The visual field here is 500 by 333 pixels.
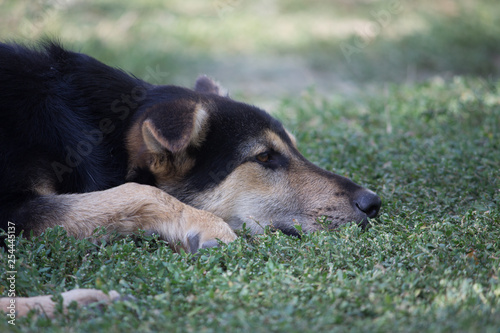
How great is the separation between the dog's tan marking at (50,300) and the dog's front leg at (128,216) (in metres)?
0.76

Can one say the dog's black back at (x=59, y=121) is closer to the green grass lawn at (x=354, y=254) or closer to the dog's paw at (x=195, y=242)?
the green grass lawn at (x=354, y=254)

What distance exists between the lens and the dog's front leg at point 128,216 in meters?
3.70

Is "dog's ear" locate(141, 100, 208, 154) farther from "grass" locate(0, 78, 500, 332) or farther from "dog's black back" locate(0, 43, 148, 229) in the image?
"grass" locate(0, 78, 500, 332)

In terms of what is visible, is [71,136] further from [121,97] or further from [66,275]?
[66,275]

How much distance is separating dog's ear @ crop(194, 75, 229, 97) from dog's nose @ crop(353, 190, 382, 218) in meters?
1.76

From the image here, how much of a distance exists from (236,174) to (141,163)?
2.41 feet

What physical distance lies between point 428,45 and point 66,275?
32.2 feet

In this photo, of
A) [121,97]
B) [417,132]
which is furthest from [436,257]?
[417,132]

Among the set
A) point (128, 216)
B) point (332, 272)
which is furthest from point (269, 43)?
point (332, 272)

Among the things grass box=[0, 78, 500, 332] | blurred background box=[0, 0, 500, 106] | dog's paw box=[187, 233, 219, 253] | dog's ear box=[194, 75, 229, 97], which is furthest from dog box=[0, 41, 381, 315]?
blurred background box=[0, 0, 500, 106]

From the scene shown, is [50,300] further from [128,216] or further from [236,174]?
[236,174]

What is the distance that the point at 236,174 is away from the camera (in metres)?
4.24

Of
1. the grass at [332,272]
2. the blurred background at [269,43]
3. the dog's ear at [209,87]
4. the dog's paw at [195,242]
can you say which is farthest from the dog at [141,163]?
the blurred background at [269,43]

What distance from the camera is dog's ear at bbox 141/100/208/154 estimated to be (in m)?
3.80
